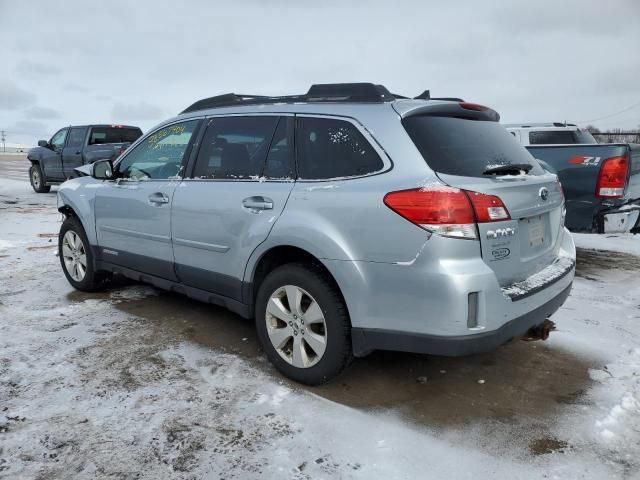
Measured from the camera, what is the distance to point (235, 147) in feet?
12.0

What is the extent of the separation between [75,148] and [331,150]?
12.3 m

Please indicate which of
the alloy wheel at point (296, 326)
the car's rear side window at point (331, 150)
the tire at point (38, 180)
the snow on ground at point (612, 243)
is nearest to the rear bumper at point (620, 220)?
the snow on ground at point (612, 243)

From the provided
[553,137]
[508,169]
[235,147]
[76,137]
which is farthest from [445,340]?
[76,137]

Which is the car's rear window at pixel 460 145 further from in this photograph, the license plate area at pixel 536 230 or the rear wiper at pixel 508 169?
the license plate area at pixel 536 230

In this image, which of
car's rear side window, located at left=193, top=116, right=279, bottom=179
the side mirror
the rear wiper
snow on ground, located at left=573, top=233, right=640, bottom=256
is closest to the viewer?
the rear wiper

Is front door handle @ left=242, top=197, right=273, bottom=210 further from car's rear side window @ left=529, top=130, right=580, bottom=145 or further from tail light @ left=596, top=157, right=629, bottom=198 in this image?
car's rear side window @ left=529, top=130, right=580, bottom=145

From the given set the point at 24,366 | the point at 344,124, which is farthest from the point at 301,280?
the point at 24,366

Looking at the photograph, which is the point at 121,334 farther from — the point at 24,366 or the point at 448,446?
the point at 448,446

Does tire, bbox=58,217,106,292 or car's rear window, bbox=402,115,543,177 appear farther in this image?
tire, bbox=58,217,106,292

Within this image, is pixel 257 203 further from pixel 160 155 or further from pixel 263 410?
pixel 160 155

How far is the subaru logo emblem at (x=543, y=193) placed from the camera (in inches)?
119

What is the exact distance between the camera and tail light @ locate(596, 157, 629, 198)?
18.1 ft

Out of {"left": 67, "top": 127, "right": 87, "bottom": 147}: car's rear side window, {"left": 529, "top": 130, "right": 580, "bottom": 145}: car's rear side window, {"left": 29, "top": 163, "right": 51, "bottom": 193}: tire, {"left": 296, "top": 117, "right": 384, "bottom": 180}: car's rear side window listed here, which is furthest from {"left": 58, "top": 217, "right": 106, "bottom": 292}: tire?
{"left": 29, "top": 163, "right": 51, "bottom": 193}: tire

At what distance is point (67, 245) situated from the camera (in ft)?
17.4
